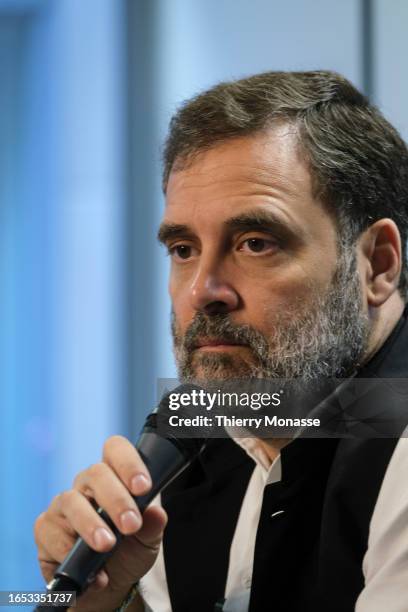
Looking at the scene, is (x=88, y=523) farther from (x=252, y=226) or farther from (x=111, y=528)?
(x=252, y=226)

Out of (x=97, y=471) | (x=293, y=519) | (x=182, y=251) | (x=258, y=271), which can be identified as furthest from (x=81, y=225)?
(x=97, y=471)

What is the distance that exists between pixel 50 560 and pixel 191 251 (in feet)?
1.58

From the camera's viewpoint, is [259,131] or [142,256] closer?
[259,131]

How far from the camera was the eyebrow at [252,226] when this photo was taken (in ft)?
3.73

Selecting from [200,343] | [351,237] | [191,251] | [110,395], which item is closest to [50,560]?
[200,343]

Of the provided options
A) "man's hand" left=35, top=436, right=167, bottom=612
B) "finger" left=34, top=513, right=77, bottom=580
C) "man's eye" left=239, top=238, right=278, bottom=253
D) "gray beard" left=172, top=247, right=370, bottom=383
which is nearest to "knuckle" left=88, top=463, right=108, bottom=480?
"man's hand" left=35, top=436, right=167, bottom=612

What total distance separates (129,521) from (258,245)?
1.68 feet

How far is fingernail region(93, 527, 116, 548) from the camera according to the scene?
0.76 metres

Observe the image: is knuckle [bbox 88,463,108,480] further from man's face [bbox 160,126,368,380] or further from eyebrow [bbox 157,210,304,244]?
eyebrow [bbox 157,210,304,244]

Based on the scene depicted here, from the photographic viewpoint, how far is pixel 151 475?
0.81m

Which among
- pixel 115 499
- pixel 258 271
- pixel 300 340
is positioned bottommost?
pixel 115 499

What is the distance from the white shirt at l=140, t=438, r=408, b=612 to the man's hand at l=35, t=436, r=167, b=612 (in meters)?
0.15

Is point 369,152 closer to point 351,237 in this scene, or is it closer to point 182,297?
point 351,237

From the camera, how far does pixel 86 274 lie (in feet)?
6.38
